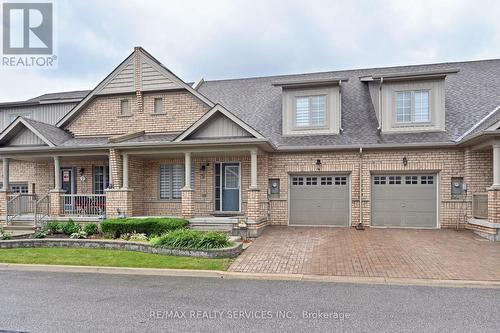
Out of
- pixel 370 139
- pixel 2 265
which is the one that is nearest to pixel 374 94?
pixel 370 139

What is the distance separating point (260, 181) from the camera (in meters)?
14.0

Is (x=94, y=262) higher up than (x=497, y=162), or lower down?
lower down

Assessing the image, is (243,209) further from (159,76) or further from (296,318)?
(296,318)

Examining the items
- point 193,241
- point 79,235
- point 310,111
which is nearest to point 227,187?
point 310,111

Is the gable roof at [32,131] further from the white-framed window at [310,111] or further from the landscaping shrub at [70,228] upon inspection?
the white-framed window at [310,111]

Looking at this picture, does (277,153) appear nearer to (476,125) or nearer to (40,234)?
(476,125)

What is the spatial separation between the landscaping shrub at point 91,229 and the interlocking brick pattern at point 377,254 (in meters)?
6.04

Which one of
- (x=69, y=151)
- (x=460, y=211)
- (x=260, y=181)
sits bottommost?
(x=460, y=211)

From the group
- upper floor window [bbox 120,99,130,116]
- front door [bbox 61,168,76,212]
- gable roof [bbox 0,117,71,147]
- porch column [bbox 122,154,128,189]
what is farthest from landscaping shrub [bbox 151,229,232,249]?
front door [bbox 61,168,76,212]

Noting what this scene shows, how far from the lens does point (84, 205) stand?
48.0 feet

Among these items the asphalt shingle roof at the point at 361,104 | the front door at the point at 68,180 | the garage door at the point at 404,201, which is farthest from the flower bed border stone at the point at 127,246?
the garage door at the point at 404,201

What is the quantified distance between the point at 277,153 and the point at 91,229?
7.56m

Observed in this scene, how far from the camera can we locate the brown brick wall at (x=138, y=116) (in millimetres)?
14977

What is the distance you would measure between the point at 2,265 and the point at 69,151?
606 centimetres
